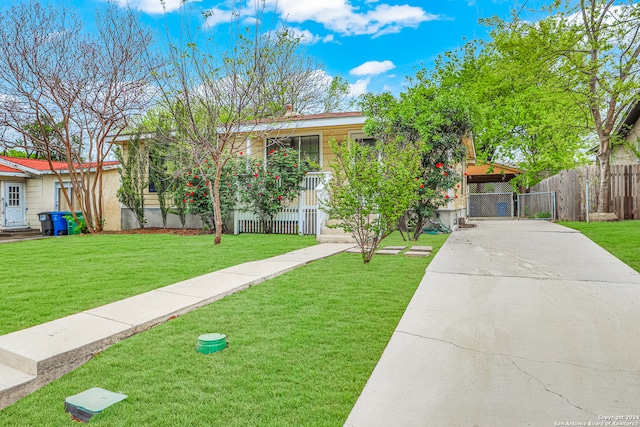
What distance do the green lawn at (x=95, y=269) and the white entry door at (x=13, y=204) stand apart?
9.83m

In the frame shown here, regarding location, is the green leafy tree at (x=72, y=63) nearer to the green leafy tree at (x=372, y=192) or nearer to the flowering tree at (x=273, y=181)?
the flowering tree at (x=273, y=181)

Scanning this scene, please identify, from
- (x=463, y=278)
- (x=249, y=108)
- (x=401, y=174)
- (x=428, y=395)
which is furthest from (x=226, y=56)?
(x=428, y=395)

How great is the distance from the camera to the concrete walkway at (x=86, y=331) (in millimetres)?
2396

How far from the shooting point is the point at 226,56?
879 centimetres

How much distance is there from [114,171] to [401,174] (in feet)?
42.1

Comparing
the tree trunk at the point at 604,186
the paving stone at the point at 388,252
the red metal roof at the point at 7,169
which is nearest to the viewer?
the paving stone at the point at 388,252

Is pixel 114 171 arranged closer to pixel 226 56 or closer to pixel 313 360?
pixel 226 56

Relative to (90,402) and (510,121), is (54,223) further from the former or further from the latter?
(510,121)

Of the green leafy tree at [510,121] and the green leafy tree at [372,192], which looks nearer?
the green leafy tree at [372,192]

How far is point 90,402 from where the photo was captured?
202cm

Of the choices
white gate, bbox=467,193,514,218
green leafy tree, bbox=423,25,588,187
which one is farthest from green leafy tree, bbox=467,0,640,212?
white gate, bbox=467,193,514,218

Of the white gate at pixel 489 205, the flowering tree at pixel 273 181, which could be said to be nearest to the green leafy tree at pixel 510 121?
the white gate at pixel 489 205

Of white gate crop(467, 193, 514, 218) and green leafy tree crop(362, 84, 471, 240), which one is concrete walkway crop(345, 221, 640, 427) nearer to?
green leafy tree crop(362, 84, 471, 240)

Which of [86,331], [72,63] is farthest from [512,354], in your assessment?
[72,63]
